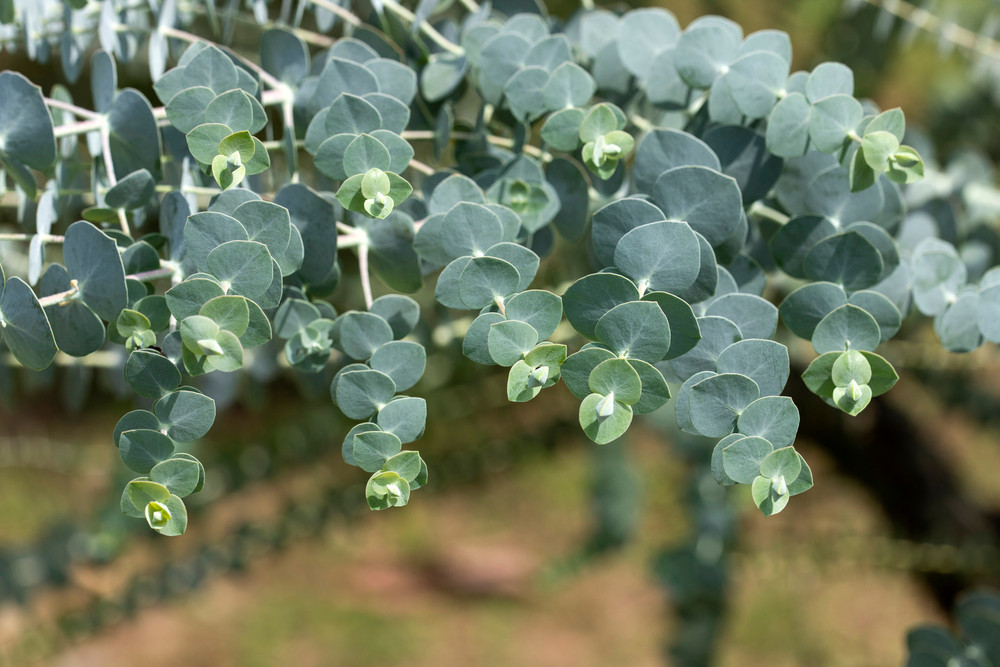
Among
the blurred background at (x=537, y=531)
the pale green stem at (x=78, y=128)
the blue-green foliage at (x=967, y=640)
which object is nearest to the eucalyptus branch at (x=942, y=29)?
the blurred background at (x=537, y=531)

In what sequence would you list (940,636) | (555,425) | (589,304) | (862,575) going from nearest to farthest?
(589,304), (940,636), (555,425), (862,575)

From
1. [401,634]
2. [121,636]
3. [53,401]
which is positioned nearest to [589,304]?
[401,634]

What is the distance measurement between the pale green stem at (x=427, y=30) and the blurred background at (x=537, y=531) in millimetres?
366

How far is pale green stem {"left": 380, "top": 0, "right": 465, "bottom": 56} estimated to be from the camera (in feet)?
0.99

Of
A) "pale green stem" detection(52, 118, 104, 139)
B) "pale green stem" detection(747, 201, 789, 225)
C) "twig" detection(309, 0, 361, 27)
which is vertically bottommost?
"pale green stem" detection(52, 118, 104, 139)

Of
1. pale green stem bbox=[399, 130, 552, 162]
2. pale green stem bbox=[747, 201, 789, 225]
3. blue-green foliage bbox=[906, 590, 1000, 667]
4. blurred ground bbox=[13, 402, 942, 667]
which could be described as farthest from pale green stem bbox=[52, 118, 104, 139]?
blurred ground bbox=[13, 402, 942, 667]

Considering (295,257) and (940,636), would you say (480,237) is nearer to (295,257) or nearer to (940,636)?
(295,257)

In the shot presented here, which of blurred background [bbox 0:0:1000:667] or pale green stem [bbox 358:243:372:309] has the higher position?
pale green stem [bbox 358:243:372:309]

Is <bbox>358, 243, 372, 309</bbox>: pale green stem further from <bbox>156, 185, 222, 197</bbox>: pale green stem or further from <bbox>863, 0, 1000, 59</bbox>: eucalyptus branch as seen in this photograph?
<bbox>863, 0, 1000, 59</bbox>: eucalyptus branch

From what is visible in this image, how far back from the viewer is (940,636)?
347 mm

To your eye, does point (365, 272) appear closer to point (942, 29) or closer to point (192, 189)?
point (192, 189)

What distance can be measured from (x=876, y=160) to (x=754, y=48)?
2.9 inches

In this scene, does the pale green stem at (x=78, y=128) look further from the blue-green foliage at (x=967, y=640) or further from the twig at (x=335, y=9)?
the blue-green foliage at (x=967, y=640)

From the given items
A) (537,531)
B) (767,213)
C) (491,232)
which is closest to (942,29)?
(767,213)
